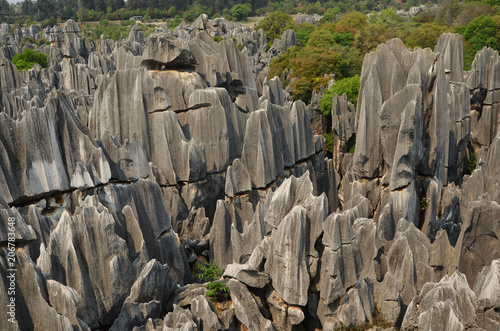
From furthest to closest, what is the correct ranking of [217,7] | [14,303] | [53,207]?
[217,7] < [53,207] < [14,303]

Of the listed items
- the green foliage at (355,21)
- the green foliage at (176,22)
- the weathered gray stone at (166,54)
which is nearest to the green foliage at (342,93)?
the weathered gray stone at (166,54)

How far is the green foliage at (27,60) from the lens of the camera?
65062mm

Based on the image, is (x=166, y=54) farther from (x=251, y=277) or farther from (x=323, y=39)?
(x=323, y=39)

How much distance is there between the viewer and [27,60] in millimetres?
68312

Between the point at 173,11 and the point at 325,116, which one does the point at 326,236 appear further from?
the point at 173,11

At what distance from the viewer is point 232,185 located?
795 inches

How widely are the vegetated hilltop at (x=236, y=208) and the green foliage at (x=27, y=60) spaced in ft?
128

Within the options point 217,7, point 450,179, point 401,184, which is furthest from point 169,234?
point 217,7

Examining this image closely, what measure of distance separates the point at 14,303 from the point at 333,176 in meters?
19.7

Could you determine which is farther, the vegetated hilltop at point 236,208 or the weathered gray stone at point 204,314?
the weathered gray stone at point 204,314

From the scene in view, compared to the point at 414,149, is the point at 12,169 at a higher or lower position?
higher

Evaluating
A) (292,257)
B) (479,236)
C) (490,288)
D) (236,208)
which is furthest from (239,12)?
(490,288)

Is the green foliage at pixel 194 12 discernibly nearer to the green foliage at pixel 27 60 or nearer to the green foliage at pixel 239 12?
the green foliage at pixel 239 12

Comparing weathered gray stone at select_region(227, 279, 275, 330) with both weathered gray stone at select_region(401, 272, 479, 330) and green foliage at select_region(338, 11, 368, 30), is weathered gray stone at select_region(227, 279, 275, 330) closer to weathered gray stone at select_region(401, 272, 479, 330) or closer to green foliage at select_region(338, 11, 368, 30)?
weathered gray stone at select_region(401, 272, 479, 330)
